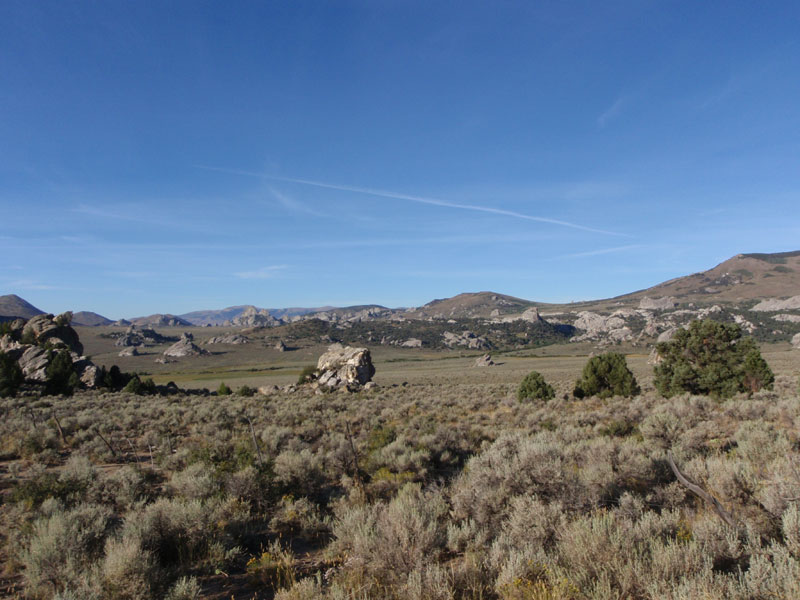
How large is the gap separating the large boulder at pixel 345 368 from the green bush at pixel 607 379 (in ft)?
77.0

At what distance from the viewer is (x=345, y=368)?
4338 cm

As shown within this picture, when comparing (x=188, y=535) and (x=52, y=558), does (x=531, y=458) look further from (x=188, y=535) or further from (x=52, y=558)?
(x=52, y=558)

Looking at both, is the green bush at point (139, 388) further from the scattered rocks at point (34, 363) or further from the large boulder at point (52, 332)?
the large boulder at point (52, 332)

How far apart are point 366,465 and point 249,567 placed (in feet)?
16.7

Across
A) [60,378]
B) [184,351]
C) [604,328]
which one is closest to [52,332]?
[60,378]

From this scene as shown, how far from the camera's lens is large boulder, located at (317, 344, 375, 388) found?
41469mm

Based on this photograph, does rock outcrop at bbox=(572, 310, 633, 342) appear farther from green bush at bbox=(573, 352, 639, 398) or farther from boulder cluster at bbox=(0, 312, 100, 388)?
boulder cluster at bbox=(0, 312, 100, 388)

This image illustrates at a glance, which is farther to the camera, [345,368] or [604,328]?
[604,328]

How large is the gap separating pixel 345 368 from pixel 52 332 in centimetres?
3682

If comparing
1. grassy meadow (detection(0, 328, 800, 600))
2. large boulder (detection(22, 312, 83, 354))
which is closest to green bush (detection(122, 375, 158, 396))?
large boulder (detection(22, 312, 83, 354))

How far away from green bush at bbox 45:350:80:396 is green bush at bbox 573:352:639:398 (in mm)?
40705

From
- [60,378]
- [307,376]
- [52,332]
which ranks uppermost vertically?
[52,332]

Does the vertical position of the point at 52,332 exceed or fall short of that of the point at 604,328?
it exceeds it

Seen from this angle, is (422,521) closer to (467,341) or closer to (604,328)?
(467,341)
